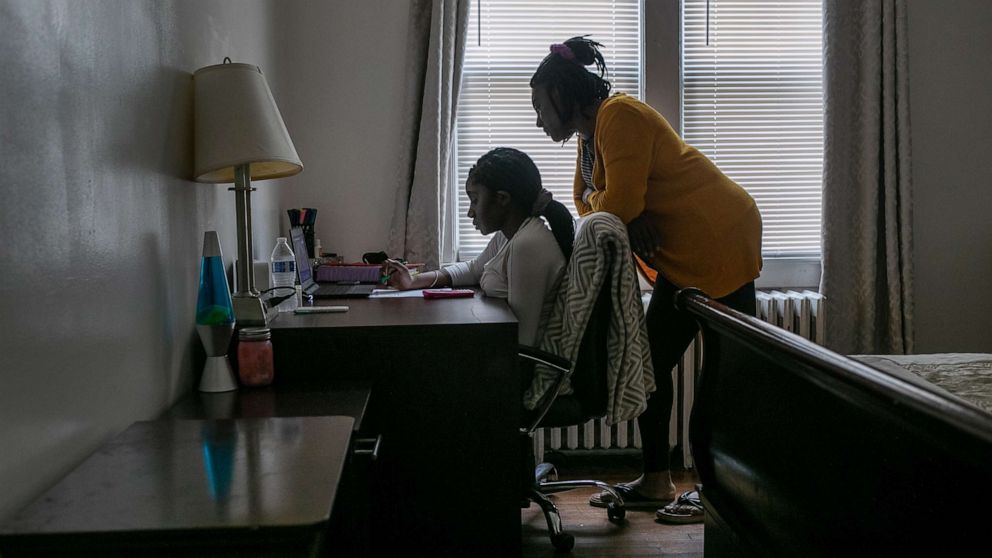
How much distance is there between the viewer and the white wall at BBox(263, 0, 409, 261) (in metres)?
3.09

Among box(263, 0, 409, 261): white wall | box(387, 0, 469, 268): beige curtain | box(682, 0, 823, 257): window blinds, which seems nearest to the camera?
box(387, 0, 469, 268): beige curtain

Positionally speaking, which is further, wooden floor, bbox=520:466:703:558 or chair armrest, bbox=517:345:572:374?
wooden floor, bbox=520:466:703:558

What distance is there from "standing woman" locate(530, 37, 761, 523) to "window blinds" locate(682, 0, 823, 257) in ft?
2.99

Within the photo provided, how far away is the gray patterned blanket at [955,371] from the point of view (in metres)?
1.65

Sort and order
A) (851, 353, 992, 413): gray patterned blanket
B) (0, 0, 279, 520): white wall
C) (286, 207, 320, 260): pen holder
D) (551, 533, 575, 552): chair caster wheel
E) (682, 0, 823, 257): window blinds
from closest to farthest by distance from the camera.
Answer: (0, 0, 279, 520): white wall → (851, 353, 992, 413): gray patterned blanket → (551, 533, 575, 552): chair caster wheel → (286, 207, 320, 260): pen holder → (682, 0, 823, 257): window blinds

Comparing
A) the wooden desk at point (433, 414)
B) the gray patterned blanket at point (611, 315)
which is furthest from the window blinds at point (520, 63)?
the wooden desk at point (433, 414)

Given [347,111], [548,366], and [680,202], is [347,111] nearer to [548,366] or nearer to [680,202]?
[680,202]

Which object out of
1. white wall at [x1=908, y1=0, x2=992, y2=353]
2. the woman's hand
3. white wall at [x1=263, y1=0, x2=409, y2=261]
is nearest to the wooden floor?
the woman's hand

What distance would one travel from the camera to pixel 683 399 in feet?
10.0

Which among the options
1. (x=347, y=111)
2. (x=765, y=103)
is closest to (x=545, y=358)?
(x=347, y=111)

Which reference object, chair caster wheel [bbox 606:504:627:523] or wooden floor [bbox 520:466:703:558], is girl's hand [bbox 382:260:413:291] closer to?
wooden floor [bbox 520:466:703:558]

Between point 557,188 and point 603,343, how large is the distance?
1253 mm

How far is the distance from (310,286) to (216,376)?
1011mm

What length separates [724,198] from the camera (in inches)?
92.0
